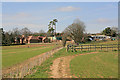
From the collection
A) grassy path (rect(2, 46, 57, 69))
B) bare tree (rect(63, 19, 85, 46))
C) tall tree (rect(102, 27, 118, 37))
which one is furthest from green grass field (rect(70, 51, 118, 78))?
tall tree (rect(102, 27, 118, 37))

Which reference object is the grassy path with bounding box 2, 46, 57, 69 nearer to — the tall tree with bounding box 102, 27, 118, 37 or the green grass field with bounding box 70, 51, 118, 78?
the green grass field with bounding box 70, 51, 118, 78

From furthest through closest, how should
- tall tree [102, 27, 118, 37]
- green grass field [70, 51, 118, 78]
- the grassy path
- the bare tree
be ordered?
tall tree [102, 27, 118, 37] → the bare tree → the grassy path → green grass field [70, 51, 118, 78]

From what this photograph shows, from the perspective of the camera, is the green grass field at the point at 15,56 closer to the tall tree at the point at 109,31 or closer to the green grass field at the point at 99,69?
the green grass field at the point at 99,69

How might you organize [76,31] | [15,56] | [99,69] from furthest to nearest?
1. [76,31]
2. [15,56]
3. [99,69]

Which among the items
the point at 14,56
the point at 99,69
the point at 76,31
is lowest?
the point at 14,56

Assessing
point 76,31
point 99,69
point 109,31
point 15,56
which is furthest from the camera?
point 109,31

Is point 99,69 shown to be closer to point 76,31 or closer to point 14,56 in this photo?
point 14,56

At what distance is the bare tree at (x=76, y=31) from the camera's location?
67625 millimetres

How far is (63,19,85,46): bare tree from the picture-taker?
67625 millimetres

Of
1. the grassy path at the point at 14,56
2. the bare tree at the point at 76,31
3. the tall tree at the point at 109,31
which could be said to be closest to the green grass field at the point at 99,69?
the grassy path at the point at 14,56

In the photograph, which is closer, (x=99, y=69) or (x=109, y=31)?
(x=99, y=69)

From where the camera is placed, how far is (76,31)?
68500 mm


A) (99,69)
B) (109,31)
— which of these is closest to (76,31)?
(109,31)

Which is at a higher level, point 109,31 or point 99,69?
point 109,31
